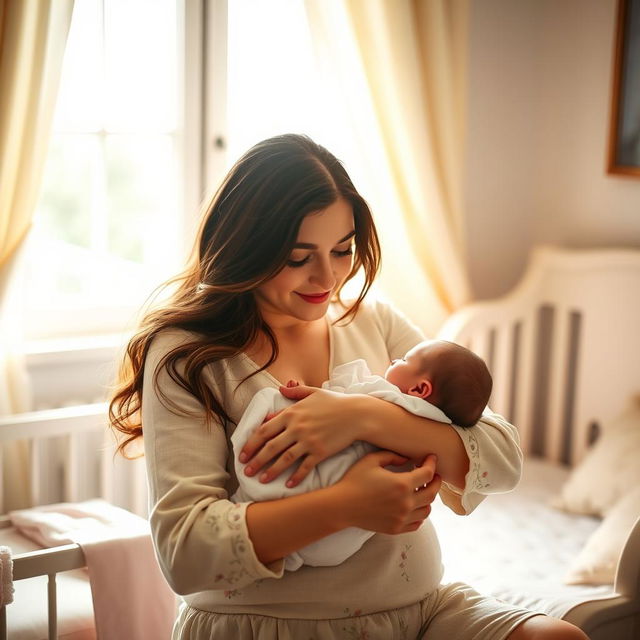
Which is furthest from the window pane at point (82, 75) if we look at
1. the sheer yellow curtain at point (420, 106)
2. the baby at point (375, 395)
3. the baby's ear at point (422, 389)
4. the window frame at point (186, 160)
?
the baby's ear at point (422, 389)

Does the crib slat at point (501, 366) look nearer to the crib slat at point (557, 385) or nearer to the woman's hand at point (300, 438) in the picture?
the crib slat at point (557, 385)

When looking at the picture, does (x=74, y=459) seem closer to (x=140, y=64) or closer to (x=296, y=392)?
(x=296, y=392)

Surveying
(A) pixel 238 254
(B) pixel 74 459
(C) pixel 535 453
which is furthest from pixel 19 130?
(C) pixel 535 453

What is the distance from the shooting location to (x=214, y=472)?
131cm

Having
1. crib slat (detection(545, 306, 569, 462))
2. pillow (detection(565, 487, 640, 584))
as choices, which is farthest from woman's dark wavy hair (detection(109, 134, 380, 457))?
crib slat (detection(545, 306, 569, 462))

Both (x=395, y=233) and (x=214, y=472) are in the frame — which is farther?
(x=395, y=233)

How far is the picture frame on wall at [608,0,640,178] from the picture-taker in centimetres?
262

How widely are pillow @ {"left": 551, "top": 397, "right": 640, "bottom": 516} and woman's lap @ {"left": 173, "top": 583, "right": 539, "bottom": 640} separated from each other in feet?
3.32

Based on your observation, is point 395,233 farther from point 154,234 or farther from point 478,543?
point 478,543

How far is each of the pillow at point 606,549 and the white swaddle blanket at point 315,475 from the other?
0.83 meters

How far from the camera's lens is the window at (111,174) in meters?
2.36

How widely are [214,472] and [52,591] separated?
1.08 feet

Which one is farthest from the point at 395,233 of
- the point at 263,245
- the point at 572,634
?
the point at 572,634

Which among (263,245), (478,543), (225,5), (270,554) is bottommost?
(478,543)
